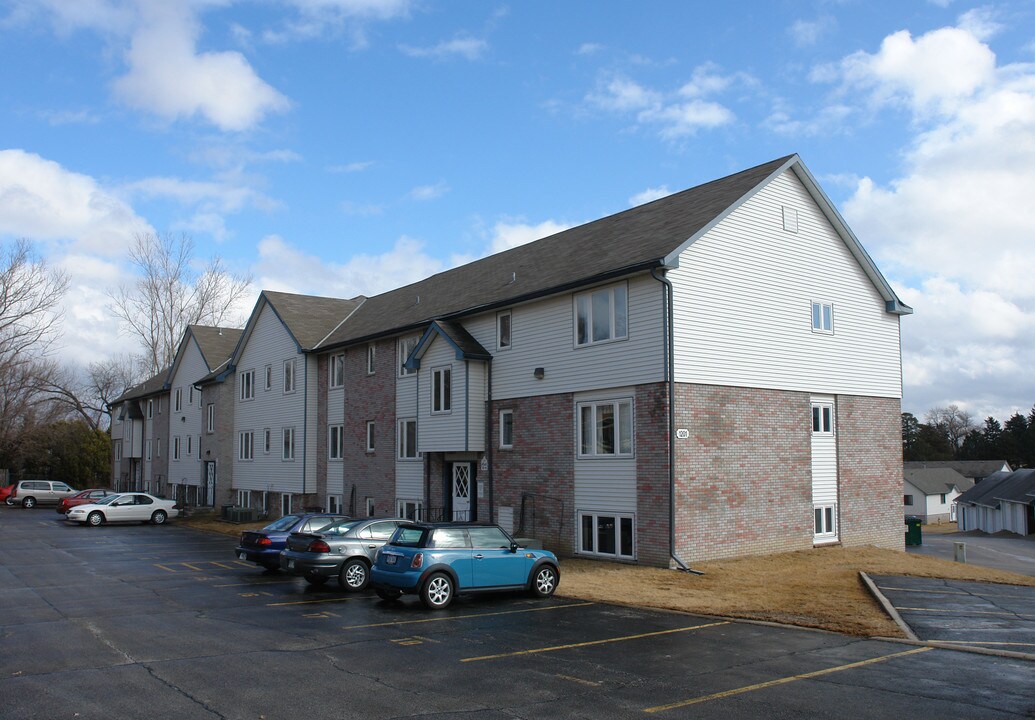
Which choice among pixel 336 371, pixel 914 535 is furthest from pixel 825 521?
pixel 336 371

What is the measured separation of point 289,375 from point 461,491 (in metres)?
13.8

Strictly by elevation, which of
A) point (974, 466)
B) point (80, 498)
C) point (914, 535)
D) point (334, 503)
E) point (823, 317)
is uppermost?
point (823, 317)

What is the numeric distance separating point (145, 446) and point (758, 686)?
56.2 metres

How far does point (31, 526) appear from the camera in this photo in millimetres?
37250

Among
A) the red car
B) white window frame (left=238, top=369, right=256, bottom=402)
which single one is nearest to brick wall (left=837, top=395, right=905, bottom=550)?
white window frame (left=238, top=369, right=256, bottom=402)

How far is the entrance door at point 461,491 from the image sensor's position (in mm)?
26969

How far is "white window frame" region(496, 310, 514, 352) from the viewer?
25.1 m

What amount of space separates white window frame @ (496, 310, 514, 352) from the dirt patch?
6764mm

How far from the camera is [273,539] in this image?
20.6m

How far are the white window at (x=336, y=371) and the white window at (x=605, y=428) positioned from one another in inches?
585

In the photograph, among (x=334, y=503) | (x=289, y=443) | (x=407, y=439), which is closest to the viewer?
(x=407, y=439)

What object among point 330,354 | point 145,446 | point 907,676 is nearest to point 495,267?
point 330,354

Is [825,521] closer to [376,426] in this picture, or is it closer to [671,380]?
[671,380]

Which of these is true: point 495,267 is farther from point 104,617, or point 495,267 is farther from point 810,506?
point 104,617
